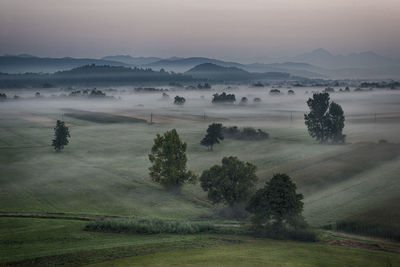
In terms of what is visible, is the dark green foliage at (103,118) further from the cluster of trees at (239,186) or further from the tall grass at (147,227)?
the tall grass at (147,227)

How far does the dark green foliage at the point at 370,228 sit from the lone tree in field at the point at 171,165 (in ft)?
94.4

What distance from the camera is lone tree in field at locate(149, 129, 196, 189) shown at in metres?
75.1

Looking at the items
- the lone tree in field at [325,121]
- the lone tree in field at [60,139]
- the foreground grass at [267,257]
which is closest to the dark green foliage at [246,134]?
the lone tree in field at [325,121]

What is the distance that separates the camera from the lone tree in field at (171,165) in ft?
246

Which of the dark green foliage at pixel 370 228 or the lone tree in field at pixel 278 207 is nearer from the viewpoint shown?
the dark green foliage at pixel 370 228

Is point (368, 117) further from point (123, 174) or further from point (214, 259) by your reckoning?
point (214, 259)

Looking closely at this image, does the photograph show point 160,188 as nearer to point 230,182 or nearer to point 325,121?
point 230,182

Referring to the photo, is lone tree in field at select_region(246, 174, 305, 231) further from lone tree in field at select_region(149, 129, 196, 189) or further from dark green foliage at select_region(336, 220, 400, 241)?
lone tree in field at select_region(149, 129, 196, 189)

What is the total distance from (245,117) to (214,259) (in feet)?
459

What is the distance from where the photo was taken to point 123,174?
85000 millimetres

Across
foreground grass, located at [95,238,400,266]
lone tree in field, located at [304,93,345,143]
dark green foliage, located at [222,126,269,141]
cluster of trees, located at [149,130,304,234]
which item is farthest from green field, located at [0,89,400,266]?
lone tree in field, located at [304,93,345,143]

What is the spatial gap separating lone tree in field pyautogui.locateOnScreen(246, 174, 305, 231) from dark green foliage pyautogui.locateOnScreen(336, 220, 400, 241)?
18.7ft

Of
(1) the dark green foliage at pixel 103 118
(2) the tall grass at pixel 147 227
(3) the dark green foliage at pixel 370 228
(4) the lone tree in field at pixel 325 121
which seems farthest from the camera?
(1) the dark green foliage at pixel 103 118

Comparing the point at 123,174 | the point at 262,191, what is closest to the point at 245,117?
the point at 123,174
